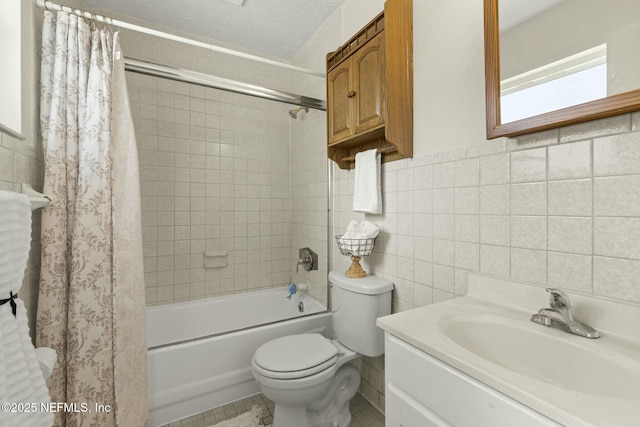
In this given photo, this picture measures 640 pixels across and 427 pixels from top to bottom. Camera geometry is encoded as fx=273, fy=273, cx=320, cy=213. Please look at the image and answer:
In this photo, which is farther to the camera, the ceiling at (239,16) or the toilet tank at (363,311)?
the ceiling at (239,16)

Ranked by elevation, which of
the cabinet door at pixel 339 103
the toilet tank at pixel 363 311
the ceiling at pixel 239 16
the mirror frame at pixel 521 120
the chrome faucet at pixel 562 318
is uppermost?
the ceiling at pixel 239 16

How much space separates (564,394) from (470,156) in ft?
2.68

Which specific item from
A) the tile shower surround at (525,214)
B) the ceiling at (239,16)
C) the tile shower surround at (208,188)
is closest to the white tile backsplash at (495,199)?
the tile shower surround at (525,214)

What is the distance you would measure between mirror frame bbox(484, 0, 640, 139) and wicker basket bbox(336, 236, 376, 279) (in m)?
0.74

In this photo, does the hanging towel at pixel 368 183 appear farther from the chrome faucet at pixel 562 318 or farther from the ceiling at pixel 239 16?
the ceiling at pixel 239 16

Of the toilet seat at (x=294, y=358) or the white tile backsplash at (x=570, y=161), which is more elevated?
the white tile backsplash at (x=570, y=161)

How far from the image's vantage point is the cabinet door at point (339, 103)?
1.58m

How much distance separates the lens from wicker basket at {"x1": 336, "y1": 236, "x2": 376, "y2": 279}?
4.71ft

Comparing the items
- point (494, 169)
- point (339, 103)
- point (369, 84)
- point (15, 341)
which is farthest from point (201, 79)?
point (494, 169)

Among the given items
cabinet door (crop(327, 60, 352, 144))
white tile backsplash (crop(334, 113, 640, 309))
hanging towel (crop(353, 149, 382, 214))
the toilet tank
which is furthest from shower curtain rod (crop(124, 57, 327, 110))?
the toilet tank

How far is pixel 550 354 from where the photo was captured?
741 mm

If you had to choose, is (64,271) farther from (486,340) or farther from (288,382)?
(486,340)

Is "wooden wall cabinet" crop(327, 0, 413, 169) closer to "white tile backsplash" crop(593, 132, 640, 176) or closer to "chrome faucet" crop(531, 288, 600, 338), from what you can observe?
"white tile backsplash" crop(593, 132, 640, 176)

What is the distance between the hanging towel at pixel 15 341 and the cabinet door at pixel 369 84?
1307 millimetres
